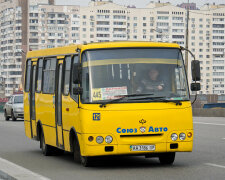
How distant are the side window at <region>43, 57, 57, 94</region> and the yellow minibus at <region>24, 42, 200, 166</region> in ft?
5.17

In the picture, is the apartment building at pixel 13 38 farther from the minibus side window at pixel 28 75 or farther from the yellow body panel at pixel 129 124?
the yellow body panel at pixel 129 124

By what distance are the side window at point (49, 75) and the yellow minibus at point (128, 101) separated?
62.1 inches

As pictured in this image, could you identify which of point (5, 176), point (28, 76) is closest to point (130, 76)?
point (5, 176)

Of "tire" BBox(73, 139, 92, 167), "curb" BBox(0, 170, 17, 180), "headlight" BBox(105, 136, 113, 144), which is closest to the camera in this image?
"curb" BBox(0, 170, 17, 180)

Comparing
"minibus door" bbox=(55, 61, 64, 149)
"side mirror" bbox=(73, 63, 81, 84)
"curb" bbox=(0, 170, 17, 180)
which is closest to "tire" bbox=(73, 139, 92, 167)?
"minibus door" bbox=(55, 61, 64, 149)

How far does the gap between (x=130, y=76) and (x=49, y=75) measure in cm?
339

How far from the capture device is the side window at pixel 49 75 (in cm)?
1559

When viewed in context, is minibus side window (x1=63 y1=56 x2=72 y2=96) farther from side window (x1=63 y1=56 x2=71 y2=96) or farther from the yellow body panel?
the yellow body panel

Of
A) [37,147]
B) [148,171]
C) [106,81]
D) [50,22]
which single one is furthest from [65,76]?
[50,22]

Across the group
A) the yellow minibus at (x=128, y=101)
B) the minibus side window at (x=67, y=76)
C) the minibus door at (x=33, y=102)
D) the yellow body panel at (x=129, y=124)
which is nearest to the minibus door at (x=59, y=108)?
the minibus side window at (x=67, y=76)

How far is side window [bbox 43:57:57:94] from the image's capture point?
1559 cm

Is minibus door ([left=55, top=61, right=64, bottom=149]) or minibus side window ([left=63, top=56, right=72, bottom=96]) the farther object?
minibus door ([left=55, top=61, right=64, bottom=149])

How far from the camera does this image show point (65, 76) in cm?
1454

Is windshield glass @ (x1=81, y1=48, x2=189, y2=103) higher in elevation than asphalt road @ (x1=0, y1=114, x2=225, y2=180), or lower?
higher
